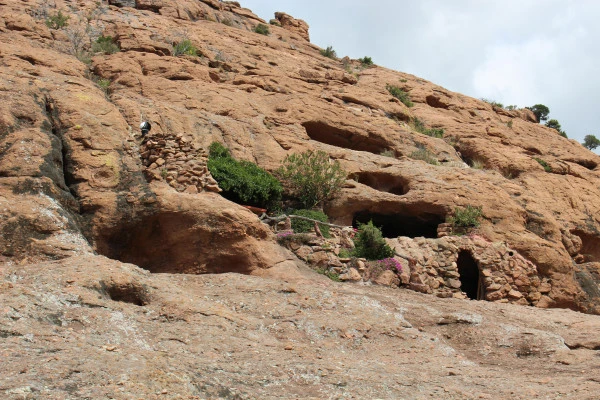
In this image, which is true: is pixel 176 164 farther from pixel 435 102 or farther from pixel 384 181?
pixel 435 102

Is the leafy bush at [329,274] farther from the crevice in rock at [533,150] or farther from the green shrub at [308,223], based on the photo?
the crevice in rock at [533,150]

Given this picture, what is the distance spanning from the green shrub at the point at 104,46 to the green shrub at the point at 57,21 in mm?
1180

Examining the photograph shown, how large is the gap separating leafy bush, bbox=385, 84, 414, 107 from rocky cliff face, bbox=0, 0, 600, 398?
522 mm

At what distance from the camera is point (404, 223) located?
736 inches

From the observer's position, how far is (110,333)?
271 inches

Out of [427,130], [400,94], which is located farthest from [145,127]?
[400,94]

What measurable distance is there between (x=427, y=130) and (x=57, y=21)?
13.2 meters

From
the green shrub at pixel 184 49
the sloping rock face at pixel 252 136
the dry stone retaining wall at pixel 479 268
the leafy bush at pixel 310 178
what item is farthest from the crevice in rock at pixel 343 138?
the dry stone retaining wall at pixel 479 268

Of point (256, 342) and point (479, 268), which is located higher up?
point (479, 268)

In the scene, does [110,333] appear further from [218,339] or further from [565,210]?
[565,210]

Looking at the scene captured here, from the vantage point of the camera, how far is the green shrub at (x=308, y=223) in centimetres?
1495

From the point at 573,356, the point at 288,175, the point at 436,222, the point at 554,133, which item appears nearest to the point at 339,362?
the point at 573,356

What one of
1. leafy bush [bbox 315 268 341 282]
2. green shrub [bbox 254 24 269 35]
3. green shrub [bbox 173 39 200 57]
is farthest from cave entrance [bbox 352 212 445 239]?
green shrub [bbox 254 24 269 35]

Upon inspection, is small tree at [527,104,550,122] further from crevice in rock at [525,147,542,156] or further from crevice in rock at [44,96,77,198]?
crevice in rock at [44,96,77,198]
